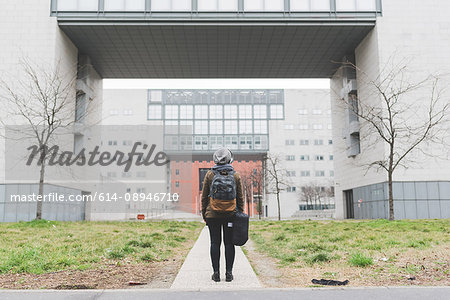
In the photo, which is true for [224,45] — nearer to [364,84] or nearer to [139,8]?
[139,8]

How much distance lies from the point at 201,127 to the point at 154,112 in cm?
1006

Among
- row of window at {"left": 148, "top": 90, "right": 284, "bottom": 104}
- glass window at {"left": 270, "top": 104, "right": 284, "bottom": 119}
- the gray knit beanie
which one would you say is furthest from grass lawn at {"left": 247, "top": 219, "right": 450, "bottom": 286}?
row of window at {"left": 148, "top": 90, "right": 284, "bottom": 104}

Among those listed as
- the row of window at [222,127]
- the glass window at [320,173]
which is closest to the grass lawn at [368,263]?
the row of window at [222,127]

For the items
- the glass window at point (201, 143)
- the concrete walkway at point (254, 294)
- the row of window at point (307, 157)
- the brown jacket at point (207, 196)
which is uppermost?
the glass window at point (201, 143)

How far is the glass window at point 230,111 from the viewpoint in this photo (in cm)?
8025

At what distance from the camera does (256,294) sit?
4559 millimetres

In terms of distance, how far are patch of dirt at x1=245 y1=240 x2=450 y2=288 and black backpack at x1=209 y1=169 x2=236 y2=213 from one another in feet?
3.77

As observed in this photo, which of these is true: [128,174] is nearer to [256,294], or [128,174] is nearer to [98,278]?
[98,278]

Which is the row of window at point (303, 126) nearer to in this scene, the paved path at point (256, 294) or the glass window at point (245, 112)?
the glass window at point (245, 112)

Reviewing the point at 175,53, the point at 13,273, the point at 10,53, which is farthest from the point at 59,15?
the point at 13,273

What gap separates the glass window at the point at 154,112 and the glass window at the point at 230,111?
518 inches

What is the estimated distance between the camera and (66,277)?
229 inches

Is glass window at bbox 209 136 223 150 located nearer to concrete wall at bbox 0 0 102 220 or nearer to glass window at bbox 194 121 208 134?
glass window at bbox 194 121 208 134

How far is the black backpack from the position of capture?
5.45m
